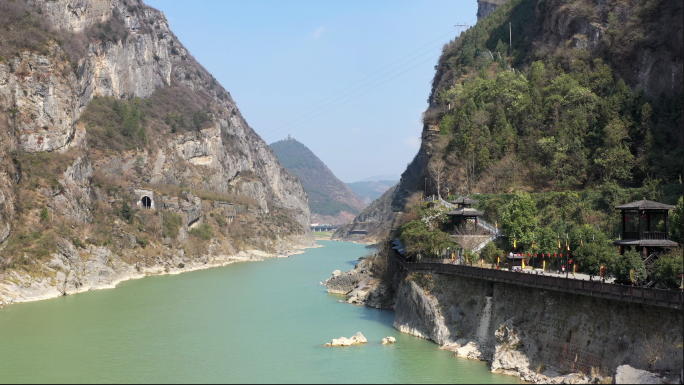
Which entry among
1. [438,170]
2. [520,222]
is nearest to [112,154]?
[438,170]

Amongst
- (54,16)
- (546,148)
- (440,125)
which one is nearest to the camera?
(546,148)

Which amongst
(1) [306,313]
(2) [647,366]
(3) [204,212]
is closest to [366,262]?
(1) [306,313]

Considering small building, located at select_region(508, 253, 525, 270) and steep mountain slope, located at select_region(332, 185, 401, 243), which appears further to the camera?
steep mountain slope, located at select_region(332, 185, 401, 243)

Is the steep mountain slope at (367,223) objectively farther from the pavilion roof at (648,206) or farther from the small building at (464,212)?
the pavilion roof at (648,206)

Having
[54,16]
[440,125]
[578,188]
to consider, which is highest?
[54,16]

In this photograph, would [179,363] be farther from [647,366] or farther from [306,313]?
[647,366]

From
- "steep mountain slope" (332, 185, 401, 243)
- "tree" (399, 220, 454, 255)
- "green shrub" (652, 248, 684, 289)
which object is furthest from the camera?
"steep mountain slope" (332, 185, 401, 243)

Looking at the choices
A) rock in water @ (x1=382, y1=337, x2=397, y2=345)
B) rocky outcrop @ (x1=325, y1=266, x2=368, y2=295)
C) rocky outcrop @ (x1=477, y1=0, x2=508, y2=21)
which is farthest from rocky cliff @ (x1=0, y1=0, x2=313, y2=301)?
rocky outcrop @ (x1=477, y1=0, x2=508, y2=21)

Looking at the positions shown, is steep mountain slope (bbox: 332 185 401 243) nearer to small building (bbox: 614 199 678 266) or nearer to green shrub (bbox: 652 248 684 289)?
small building (bbox: 614 199 678 266)

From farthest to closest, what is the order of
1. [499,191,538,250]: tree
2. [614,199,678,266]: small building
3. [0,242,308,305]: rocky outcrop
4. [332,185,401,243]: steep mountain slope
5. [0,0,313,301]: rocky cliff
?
1. [332,185,401,243]: steep mountain slope
2. [0,0,313,301]: rocky cliff
3. [0,242,308,305]: rocky outcrop
4. [499,191,538,250]: tree
5. [614,199,678,266]: small building
